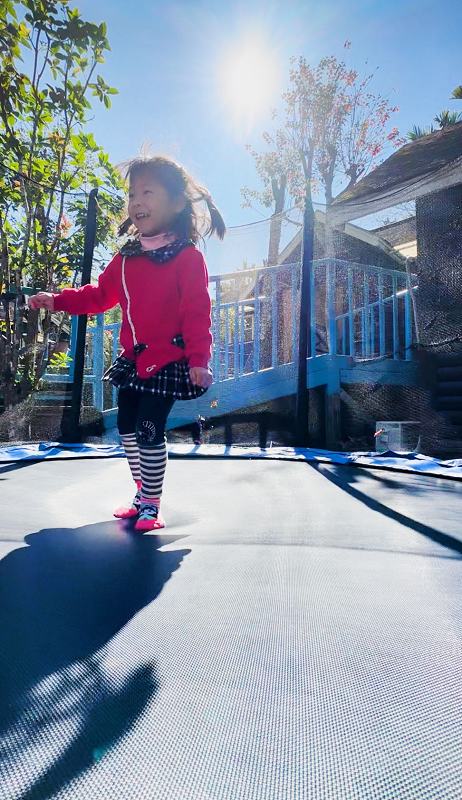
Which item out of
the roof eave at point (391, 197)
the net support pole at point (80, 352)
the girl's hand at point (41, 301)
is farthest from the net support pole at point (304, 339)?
the girl's hand at point (41, 301)

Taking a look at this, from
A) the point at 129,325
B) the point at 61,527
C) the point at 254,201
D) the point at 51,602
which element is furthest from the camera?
the point at 254,201

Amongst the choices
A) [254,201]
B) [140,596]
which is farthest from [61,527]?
[254,201]

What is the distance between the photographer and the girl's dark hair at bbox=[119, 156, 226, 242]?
130 cm

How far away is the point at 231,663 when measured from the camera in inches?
18.4

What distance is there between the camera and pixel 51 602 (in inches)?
24.3

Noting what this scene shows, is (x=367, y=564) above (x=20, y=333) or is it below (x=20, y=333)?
below

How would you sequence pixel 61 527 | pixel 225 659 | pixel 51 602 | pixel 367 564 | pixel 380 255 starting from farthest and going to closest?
pixel 380 255
pixel 61 527
pixel 367 564
pixel 51 602
pixel 225 659

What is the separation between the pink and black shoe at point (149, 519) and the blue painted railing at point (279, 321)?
2311mm

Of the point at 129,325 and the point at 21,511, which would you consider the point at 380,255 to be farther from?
the point at 21,511

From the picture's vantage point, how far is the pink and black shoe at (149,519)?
1066mm

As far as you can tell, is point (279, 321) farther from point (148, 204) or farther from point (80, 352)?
point (148, 204)

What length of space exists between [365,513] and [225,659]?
81 centimetres

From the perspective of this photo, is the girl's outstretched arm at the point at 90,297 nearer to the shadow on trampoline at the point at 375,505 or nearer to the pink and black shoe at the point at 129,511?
the pink and black shoe at the point at 129,511

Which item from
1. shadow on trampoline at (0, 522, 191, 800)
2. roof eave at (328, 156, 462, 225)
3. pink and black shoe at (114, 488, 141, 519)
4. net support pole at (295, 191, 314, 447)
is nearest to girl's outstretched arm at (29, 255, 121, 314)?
A: pink and black shoe at (114, 488, 141, 519)
